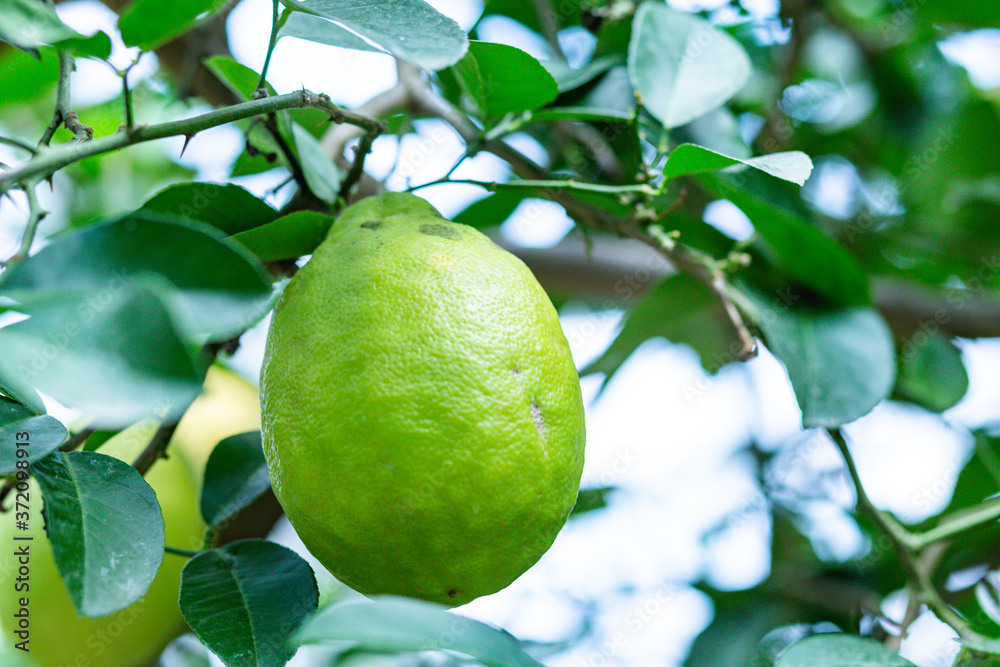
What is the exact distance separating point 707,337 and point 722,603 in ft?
1.38

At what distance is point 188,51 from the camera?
0.96 metres

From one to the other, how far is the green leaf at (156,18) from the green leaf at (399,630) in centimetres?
34

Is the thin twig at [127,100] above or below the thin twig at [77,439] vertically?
above

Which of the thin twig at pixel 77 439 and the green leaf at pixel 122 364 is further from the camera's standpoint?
the thin twig at pixel 77 439

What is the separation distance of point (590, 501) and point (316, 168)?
0.75 metres

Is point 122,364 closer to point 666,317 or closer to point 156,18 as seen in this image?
point 156,18

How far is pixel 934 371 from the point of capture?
109cm

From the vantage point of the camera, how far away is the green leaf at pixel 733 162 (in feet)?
1.63

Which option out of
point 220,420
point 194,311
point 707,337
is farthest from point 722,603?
point 194,311

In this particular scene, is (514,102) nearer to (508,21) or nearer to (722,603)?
(508,21)

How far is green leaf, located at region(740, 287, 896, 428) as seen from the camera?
69cm

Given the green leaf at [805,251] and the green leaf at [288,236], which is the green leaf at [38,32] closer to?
the green leaf at [288,236]

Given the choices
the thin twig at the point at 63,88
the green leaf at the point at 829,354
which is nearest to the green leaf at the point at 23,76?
the thin twig at the point at 63,88

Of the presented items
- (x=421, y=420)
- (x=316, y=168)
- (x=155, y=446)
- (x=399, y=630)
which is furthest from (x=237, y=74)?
(x=399, y=630)
